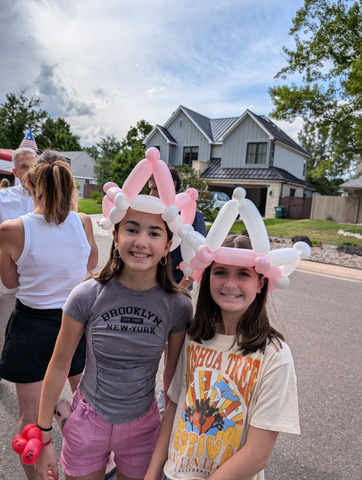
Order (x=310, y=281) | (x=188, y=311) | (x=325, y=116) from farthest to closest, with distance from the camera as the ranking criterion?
(x=325, y=116) < (x=310, y=281) < (x=188, y=311)

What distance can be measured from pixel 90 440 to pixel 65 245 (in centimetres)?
97

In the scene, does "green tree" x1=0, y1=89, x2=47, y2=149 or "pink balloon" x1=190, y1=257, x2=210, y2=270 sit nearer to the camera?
"pink balloon" x1=190, y1=257, x2=210, y2=270

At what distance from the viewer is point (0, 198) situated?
8.82 ft

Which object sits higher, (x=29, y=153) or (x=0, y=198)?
(x=29, y=153)

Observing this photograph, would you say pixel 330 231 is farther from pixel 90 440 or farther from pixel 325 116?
pixel 90 440

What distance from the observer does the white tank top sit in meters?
1.81

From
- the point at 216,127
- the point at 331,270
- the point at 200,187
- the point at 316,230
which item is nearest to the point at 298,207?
the point at 316,230

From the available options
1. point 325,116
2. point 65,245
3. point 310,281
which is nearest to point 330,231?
point 325,116

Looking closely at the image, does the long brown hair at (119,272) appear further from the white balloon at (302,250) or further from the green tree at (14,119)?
the green tree at (14,119)

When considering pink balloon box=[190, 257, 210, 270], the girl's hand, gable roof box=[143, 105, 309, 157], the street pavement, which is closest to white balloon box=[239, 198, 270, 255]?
pink balloon box=[190, 257, 210, 270]

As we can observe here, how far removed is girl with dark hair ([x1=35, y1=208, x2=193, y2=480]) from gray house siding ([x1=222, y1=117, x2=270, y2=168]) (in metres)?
22.9

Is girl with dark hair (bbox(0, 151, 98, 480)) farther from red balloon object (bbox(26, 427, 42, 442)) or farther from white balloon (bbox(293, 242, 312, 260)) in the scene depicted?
white balloon (bbox(293, 242, 312, 260))

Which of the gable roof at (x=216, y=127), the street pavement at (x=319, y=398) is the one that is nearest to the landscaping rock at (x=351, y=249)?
the street pavement at (x=319, y=398)

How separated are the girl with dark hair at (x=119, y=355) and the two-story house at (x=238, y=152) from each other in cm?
2187
